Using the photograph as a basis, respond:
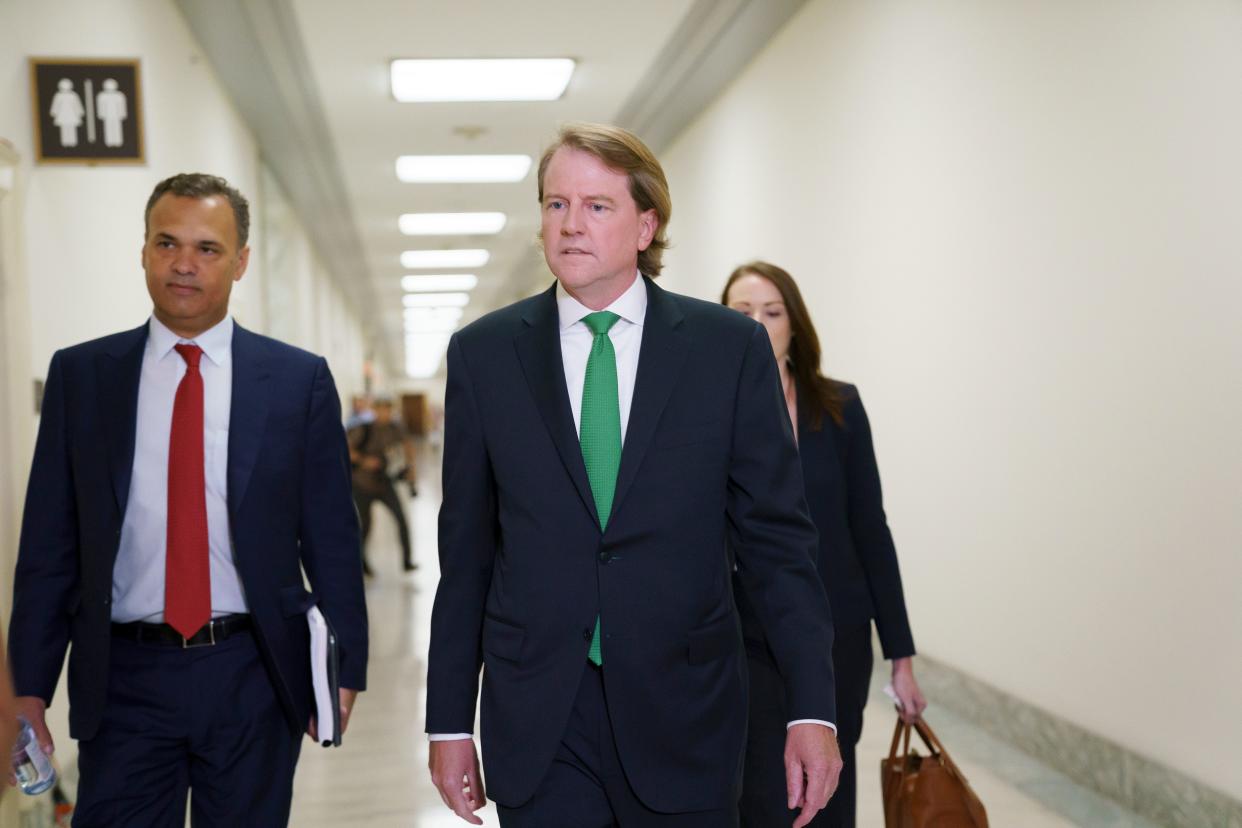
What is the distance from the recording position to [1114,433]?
4.44 meters

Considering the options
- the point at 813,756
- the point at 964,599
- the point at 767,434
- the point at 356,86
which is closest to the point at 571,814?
the point at 813,756

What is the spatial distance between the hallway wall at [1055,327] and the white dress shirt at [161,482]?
289 cm

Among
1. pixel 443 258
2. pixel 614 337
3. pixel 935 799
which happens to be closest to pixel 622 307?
pixel 614 337

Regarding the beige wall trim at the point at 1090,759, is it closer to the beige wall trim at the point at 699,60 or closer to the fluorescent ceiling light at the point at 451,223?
the beige wall trim at the point at 699,60

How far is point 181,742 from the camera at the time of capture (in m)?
2.53

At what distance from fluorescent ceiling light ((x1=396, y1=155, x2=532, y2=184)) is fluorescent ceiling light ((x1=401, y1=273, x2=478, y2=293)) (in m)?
7.87

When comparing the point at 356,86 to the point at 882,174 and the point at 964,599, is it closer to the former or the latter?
the point at 882,174

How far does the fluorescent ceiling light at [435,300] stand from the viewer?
24.1m

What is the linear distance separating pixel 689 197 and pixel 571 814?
9.46 meters

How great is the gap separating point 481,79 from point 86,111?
191 inches

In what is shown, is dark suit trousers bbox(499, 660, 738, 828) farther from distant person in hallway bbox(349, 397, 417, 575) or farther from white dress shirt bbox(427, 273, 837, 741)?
distant person in hallway bbox(349, 397, 417, 575)

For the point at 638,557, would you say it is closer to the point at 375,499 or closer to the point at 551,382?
the point at 551,382

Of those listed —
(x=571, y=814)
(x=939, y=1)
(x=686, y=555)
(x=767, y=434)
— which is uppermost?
(x=939, y=1)

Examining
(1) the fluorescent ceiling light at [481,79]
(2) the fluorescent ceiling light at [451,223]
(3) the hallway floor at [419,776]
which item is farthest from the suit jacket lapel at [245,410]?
(2) the fluorescent ceiling light at [451,223]
